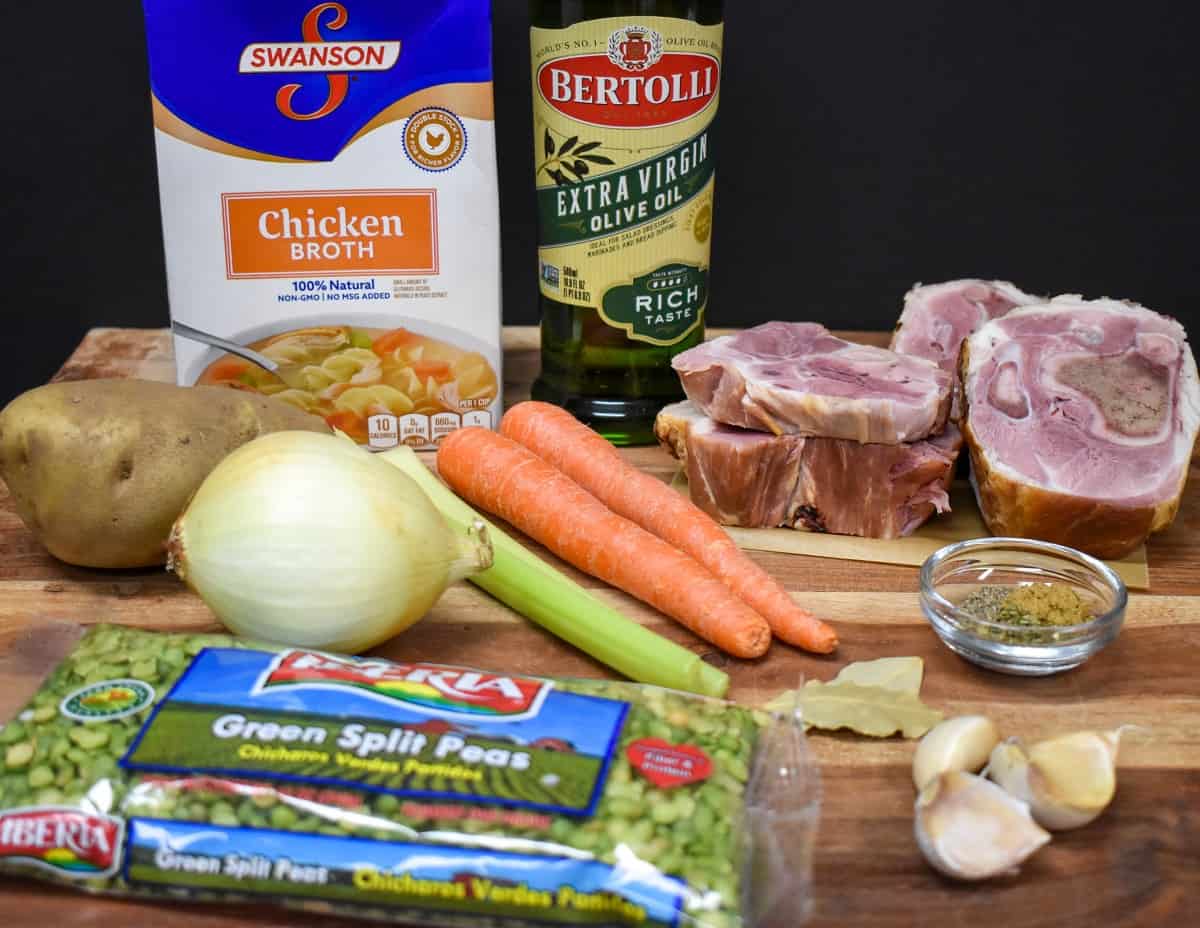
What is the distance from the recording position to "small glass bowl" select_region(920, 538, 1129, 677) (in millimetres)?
1512

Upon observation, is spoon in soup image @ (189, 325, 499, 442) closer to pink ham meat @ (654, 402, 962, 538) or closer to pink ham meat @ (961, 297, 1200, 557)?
pink ham meat @ (654, 402, 962, 538)

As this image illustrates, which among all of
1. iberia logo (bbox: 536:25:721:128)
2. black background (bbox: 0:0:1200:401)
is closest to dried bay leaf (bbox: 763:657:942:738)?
iberia logo (bbox: 536:25:721:128)

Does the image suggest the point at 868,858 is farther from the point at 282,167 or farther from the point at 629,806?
the point at 282,167

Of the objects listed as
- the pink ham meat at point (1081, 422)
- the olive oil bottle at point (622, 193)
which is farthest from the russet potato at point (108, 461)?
the pink ham meat at point (1081, 422)

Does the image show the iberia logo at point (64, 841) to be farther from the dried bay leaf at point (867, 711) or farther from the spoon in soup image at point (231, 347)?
the spoon in soup image at point (231, 347)

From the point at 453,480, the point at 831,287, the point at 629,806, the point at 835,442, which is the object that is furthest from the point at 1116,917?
the point at 831,287

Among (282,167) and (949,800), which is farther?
(282,167)

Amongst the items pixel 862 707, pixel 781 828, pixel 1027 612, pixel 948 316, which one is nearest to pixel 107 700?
pixel 781 828

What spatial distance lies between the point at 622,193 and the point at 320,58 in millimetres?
460

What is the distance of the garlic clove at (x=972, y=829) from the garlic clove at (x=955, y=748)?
0.04 m

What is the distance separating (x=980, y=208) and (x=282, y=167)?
1396 millimetres

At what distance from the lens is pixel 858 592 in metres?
1.74

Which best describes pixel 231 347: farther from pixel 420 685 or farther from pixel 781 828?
pixel 781 828

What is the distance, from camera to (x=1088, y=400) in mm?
1819
